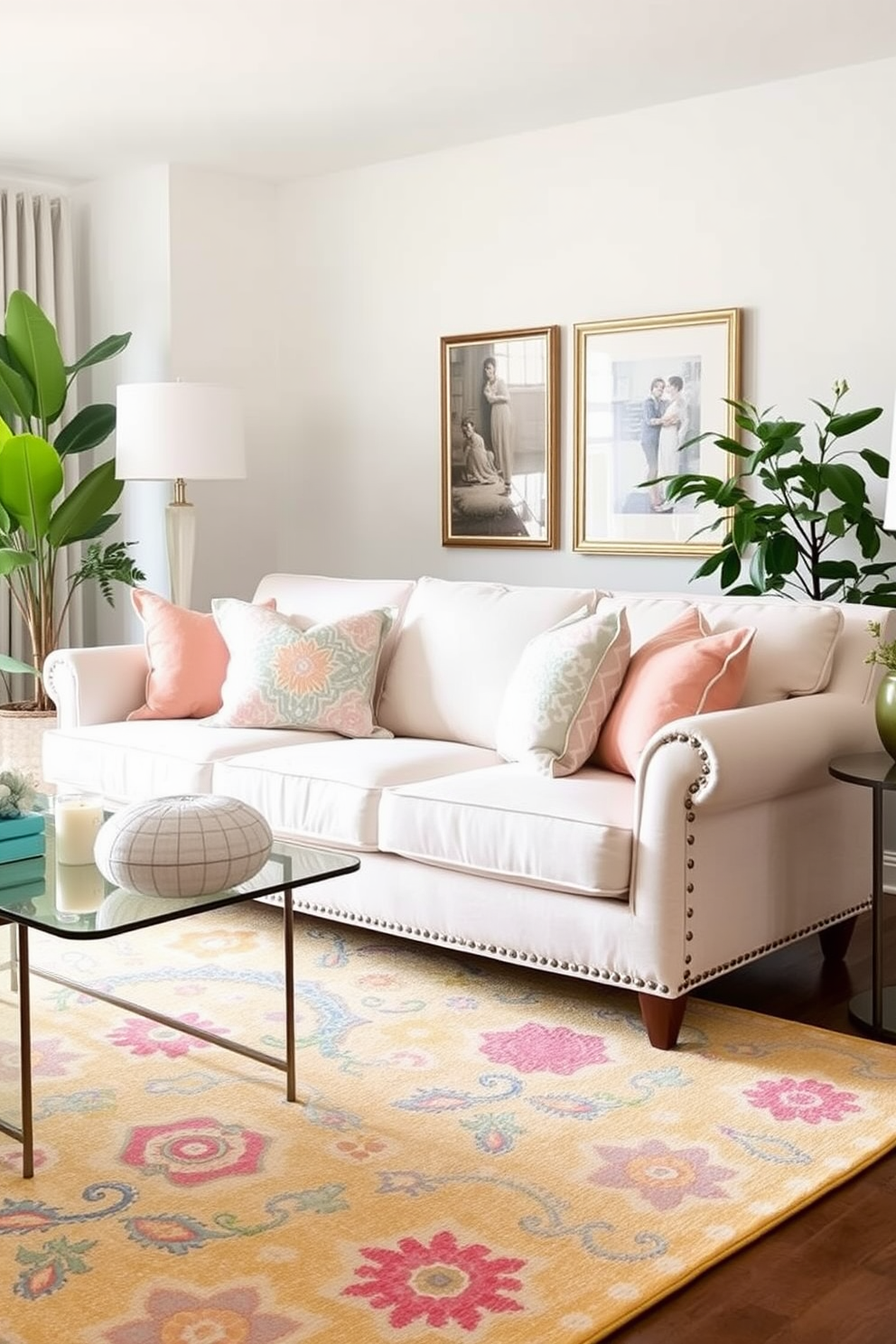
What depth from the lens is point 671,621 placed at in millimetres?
3709

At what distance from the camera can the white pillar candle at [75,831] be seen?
Answer: 112 inches

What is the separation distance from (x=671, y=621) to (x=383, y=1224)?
6.02ft

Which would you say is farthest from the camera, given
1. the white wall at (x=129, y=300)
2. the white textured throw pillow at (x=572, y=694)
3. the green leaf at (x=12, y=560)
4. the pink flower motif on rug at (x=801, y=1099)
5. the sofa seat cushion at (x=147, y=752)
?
the white wall at (x=129, y=300)

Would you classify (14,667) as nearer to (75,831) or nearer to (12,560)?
(12,560)

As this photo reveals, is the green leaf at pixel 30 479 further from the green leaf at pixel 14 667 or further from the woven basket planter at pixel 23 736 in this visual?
the woven basket planter at pixel 23 736

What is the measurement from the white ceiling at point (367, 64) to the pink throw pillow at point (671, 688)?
1.73m

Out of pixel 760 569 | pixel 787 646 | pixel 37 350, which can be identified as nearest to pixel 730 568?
pixel 760 569

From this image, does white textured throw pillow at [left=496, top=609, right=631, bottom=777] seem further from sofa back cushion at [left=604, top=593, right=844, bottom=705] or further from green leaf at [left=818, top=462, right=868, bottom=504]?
green leaf at [left=818, top=462, right=868, bottom=504]

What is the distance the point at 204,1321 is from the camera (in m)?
2.02

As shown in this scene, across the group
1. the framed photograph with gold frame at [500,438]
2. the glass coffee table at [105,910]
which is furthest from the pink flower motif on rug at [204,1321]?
the framed photograph with gold frame at [500,438]

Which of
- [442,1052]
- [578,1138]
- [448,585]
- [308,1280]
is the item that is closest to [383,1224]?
[308,1280]

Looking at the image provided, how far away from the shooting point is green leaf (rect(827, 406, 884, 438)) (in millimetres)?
4148

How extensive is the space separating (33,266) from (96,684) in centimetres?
223

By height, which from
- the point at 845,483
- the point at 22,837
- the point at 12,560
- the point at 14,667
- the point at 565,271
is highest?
the point at 565,271
